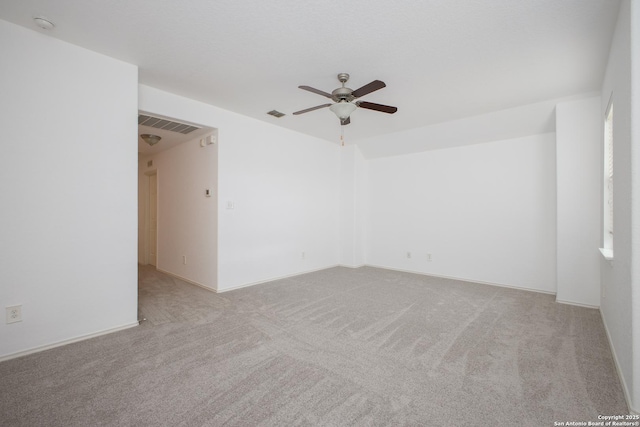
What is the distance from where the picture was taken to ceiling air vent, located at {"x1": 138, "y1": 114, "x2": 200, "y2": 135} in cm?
362

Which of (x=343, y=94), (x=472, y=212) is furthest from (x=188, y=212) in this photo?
Result: (x=472, y=212)

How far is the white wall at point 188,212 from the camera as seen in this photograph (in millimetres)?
4070

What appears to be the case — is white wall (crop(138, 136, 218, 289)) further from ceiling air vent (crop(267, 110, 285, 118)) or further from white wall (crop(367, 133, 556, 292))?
white wall (crop(367, 133, 556, 292))

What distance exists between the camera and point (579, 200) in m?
3.42

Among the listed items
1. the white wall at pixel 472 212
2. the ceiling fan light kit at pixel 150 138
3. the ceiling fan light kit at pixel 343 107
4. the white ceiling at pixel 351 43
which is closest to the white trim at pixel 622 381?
the white wall at pixel 472 212

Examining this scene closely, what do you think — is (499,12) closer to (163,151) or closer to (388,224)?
(388,224)

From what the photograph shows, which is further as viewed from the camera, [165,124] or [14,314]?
[165,124]

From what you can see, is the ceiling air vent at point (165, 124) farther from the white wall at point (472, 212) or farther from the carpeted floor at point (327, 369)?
the white wall at point (472, 212)

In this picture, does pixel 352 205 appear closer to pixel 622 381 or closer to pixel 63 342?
pixel 622 381

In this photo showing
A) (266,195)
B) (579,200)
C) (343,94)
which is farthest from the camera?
(266,195)

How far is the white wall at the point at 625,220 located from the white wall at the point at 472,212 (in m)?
2.08

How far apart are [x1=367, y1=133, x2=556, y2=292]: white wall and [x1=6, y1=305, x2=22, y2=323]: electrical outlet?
5.05 metres

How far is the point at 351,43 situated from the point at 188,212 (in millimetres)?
3571

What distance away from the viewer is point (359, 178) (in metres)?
5.84
